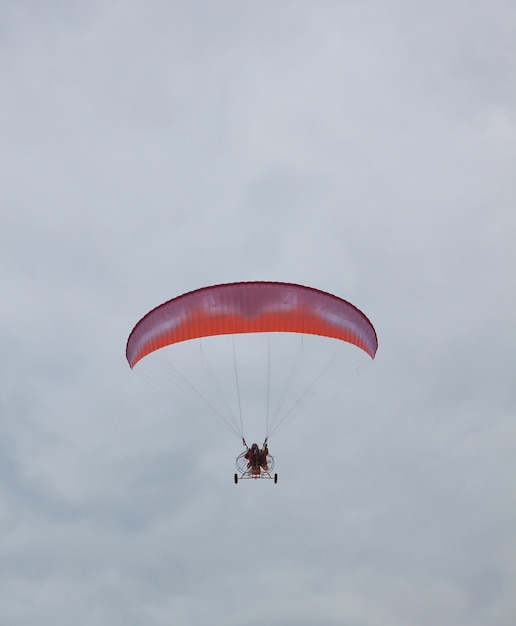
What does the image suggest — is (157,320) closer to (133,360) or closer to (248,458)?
(133,360)

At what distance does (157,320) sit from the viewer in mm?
47375

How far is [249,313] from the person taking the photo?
45.8m

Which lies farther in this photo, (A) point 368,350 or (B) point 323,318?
(A) point 368,350

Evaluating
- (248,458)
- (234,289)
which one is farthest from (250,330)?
(248,458)

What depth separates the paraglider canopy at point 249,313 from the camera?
149 ft

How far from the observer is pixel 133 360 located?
49.7 metres

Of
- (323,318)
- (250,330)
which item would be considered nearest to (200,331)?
(250,330)

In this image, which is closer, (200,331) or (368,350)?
(200,331)

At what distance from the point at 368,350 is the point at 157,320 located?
34.4 feet

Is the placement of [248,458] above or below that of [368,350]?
below

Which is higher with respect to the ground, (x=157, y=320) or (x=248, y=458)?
(x=157, y=320)

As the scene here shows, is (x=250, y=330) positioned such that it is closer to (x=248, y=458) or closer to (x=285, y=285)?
(x=285, y=285)

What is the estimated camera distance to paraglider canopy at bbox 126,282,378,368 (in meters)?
45.5

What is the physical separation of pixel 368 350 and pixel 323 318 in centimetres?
438
